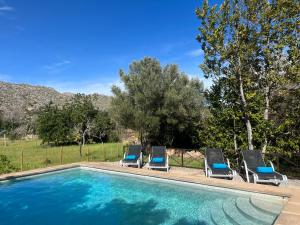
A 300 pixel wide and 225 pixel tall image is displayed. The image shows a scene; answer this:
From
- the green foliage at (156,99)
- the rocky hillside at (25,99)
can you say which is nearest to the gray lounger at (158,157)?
the green foliage at (156,99)

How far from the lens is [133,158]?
12.4 meters

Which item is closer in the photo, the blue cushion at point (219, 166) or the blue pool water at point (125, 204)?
the blue pool water at point (125, 204)

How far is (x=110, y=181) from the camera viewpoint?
10.9 metres

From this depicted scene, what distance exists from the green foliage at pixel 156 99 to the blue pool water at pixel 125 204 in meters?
5.00

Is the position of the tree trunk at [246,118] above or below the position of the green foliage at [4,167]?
above

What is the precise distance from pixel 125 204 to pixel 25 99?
175 feet

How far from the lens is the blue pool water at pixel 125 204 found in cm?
674

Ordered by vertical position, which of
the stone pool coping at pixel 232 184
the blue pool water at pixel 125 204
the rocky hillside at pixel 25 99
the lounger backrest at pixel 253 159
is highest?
the rocky hillside at pixel 25 99

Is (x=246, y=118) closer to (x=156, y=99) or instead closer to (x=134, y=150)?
(x=134, y=150)

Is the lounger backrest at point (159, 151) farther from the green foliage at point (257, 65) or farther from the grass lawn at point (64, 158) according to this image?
the green foliage at point (257, 65)

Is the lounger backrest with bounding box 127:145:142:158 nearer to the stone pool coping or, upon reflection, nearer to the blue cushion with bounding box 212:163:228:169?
the stone pool coping

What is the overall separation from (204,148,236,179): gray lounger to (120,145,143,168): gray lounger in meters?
3.46

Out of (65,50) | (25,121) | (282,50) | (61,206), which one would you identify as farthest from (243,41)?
(25,121)

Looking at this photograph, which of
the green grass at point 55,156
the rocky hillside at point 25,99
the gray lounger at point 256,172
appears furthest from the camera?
the rocky hillside at point 25,99
